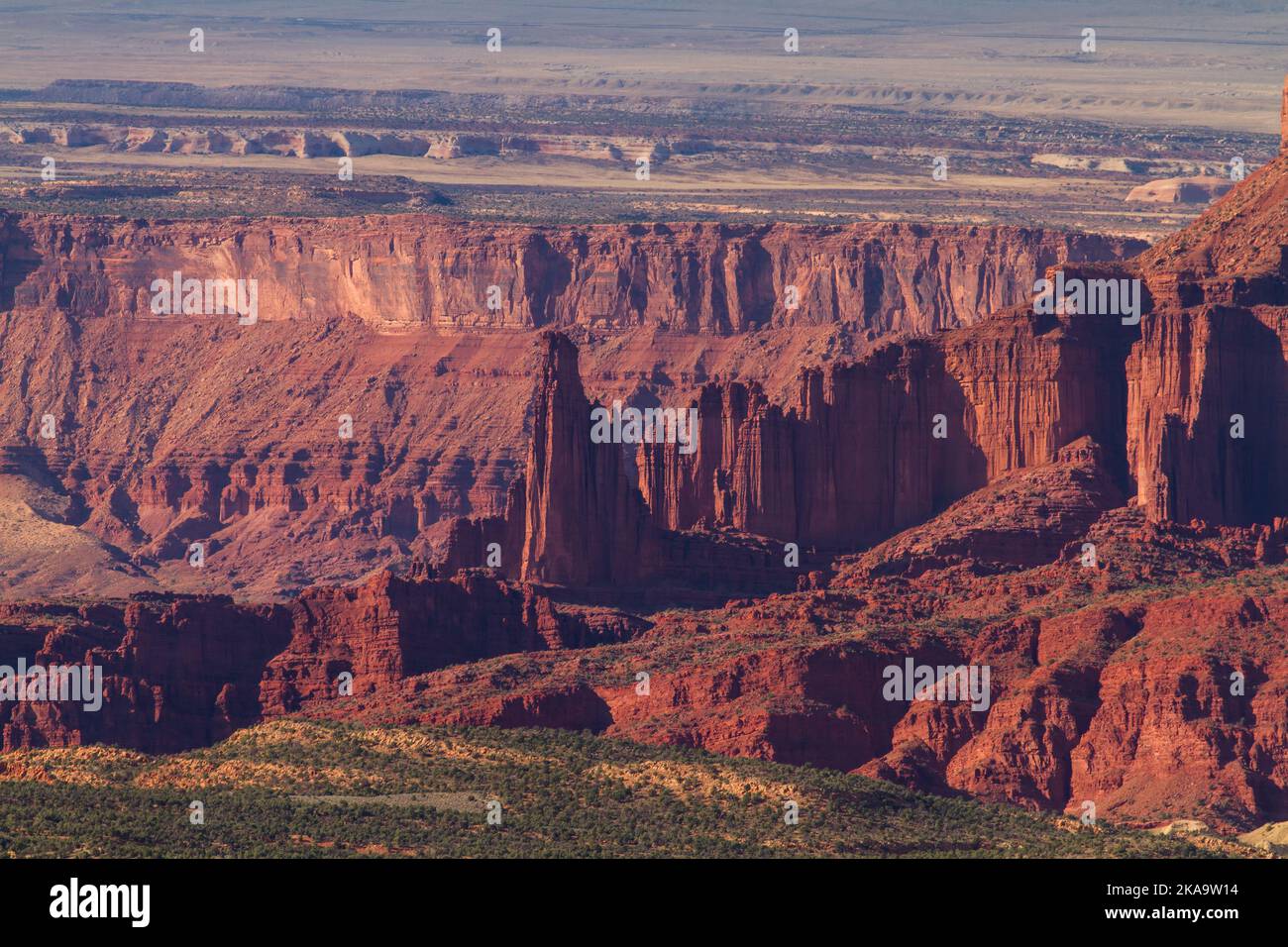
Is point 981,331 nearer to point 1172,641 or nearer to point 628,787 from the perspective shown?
point 1172,641

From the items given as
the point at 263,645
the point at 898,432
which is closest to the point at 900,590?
the point at 898,432

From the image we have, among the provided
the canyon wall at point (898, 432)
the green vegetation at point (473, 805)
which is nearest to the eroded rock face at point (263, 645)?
the green vegetation at point (473, 805)

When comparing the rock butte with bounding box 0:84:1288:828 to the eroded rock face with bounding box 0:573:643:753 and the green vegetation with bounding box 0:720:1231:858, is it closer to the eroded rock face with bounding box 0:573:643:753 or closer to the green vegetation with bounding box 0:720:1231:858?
the eroded rock face with bounding box 0:573:643:753

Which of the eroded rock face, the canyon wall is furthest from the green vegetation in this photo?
the canyon wall

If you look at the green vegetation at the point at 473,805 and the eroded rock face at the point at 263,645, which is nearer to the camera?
the green vegetation at the point at 473,805

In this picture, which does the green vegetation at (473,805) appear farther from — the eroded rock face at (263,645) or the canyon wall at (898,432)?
the canyon wall at (898,432)

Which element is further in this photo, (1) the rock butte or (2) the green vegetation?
(1) the rock butte

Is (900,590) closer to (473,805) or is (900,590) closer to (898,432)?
(898,432)

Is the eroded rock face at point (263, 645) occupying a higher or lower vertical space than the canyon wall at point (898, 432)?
lower
